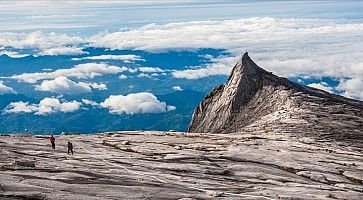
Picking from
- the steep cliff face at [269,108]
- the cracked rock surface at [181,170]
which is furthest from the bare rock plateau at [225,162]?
the steep cliff face at [269,108]

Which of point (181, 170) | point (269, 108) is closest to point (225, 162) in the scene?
point (181, 170)

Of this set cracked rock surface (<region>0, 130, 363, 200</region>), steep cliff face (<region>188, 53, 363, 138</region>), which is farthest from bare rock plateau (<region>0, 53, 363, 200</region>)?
steep cliff face (<region>188, 53, 363, 138</region>)

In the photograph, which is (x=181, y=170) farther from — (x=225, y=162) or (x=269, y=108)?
(x=269, y=108)

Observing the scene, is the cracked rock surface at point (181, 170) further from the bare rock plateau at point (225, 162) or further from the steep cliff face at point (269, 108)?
the steep cliff face at point (269, 108)

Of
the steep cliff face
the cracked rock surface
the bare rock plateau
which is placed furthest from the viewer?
the steep cliff face

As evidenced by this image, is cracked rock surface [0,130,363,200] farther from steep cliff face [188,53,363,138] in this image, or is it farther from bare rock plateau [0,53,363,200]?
steep cliff face [188,53,363,138]

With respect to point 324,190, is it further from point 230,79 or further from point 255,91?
point 230,79
